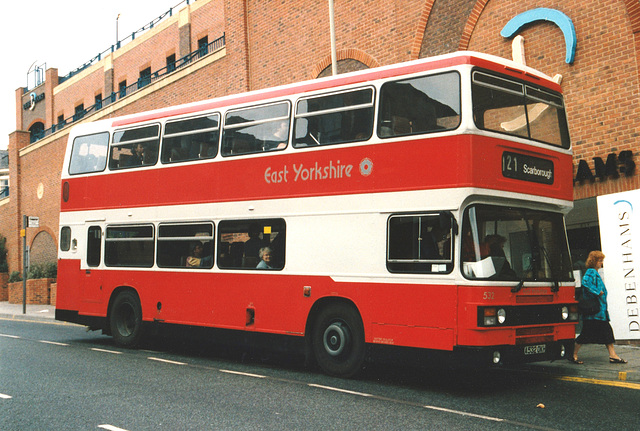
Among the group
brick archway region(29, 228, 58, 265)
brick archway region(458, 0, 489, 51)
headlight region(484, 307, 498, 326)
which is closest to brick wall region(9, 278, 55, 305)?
brick archway region(29, 228, 58, 265)

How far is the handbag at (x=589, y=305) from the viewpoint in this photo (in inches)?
396

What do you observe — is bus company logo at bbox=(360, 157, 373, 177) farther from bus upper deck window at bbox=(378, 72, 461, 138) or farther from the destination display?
the destination display

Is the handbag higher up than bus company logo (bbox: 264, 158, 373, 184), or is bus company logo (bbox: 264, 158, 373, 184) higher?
bus company logo (bbox: 264, 158, 373, 184)

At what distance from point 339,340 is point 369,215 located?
1825 mm

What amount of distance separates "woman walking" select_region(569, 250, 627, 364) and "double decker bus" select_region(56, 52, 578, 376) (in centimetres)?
130

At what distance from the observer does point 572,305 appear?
9039mm

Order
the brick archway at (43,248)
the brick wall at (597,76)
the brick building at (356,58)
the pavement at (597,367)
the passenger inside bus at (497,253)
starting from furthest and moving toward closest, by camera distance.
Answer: the brick archway at (43,248)
the brick building at (356,58)
the brick wall at (597,76)
the pavement at (597,367)
the passenger inside bus at (497,253)

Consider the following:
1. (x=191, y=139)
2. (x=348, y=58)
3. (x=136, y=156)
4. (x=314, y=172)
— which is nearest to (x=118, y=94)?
(x=348, y=58)

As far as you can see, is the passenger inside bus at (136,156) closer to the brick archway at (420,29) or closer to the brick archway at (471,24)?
the brick archway at (420,29)

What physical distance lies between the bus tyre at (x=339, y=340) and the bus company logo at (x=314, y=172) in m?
1.87

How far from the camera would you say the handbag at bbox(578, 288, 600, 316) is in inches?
396

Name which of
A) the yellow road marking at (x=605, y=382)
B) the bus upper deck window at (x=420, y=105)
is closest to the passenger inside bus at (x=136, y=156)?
the bus upper deck window at (x=420, y=105)

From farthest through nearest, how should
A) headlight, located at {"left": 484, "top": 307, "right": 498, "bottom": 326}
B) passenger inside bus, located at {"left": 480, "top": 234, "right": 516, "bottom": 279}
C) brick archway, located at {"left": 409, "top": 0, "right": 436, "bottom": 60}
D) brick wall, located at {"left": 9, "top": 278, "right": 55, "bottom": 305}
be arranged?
brick wall, located at {"left": 9, "top": 278, "right": 55, "bottom": 305}, brick archway, located at {"left": 409, "top": 0, "right": 436, "bottom": 60}, passenger inside bus, located at {"left": 480, "top": 234, "right": 516, "bottom": 279}, headlight, located at {"left": 484, "top": 307, "right": 498, "bottom": 326}

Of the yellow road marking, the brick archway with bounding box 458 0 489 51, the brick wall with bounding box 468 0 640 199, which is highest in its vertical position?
the brick archway with bounding box 458 0 489 51
